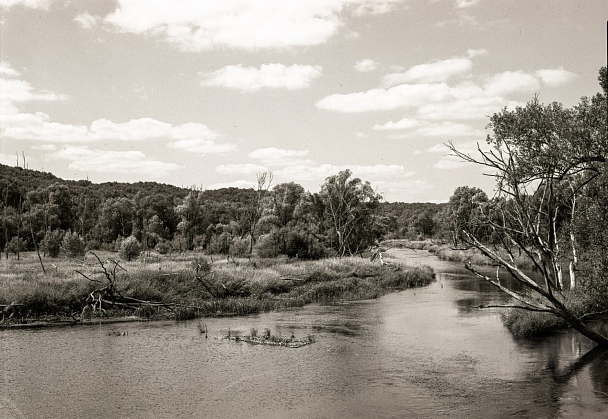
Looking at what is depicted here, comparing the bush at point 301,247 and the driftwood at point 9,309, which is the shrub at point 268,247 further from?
the driftwood at point 9,309

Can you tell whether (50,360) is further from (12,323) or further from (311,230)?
(311,230)

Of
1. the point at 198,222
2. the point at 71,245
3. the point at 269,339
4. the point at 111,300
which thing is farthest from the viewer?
the point at 198,222

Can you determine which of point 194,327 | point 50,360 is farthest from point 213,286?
point 50,360

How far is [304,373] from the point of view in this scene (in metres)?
19.4

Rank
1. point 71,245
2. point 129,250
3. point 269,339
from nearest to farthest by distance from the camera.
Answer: point 269,339 → point 129,250 → point 71,245

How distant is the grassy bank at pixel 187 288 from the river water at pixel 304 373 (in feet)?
9.70

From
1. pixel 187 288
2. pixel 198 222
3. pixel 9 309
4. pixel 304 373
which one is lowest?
pixel 304 373

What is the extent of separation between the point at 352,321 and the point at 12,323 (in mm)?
16374

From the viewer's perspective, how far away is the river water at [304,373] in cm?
1595

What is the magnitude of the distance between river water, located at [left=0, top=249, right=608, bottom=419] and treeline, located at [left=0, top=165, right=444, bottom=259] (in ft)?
94.4

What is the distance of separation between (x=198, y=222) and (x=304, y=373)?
217 feet

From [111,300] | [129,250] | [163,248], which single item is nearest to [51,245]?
[129,250]

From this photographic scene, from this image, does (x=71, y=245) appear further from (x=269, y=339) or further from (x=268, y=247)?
(x=269, y=339)

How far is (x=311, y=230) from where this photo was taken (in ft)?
222
